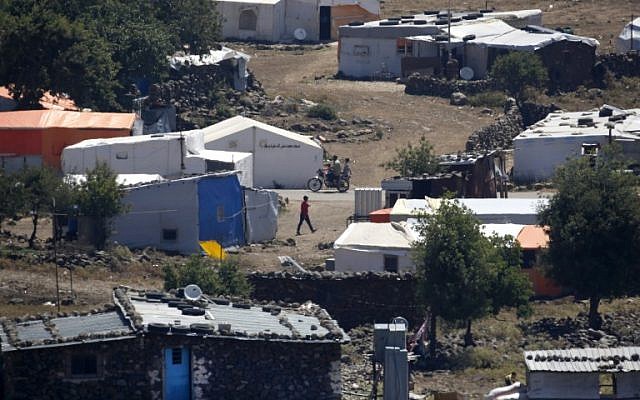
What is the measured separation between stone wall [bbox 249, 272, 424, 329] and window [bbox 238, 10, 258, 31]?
4029 centimetres

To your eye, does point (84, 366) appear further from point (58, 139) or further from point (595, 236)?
point (58, 139)

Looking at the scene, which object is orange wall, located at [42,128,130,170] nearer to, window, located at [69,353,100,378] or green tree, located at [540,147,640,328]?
green tree, located at [540,147,640,328]

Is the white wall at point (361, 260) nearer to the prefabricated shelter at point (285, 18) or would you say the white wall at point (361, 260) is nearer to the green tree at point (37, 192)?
the green tree at point (37, 192)

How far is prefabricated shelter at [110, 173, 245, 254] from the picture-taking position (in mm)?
45500

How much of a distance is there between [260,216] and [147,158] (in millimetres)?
3651

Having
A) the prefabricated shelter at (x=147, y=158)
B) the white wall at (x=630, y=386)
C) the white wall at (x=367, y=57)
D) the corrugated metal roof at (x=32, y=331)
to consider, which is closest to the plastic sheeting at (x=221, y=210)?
the prefabricated shelter at (x=147, y=158)

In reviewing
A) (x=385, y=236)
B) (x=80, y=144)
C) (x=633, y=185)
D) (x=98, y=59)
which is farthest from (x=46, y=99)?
(x=633, y=185)

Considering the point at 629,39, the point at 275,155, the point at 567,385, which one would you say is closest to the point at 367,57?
the point at 629,39

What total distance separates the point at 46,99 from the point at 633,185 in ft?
65.8

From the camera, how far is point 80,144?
165ft

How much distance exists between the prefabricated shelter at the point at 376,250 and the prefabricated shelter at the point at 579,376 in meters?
9.54

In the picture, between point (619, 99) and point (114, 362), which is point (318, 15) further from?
point (114, 362)

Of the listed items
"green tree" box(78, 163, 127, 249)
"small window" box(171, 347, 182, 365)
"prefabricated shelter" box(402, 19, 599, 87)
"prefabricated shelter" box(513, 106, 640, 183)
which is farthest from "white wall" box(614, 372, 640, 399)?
"prefabricated shelter" box(402, 19, 599, 87)

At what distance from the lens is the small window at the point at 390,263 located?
42.0 metres
